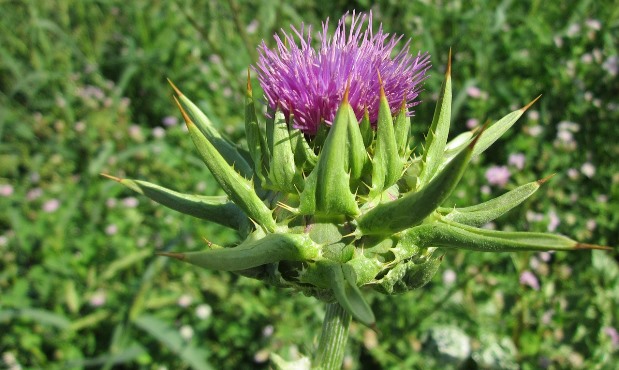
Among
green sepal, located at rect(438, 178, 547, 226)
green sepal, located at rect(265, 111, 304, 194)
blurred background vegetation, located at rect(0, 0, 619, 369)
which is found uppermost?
green sepal, located at rect(265, 111, 304, 194)

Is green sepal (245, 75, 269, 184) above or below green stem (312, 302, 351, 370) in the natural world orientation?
above

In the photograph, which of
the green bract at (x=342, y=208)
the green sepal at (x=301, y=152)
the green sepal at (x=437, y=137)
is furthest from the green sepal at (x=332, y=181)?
the green sepal at (x=437, y=137)

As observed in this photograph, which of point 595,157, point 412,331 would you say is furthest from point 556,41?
point 412,331

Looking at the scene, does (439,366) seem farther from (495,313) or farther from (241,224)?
(241,224)

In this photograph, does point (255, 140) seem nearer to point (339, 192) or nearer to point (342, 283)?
point (339, 192)

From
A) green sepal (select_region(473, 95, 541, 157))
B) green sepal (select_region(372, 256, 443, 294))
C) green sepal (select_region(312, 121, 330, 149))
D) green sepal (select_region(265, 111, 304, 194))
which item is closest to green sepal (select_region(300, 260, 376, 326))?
green sepal (select_region(372, 256, 443, 294))

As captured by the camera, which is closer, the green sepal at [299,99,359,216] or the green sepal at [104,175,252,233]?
the green sepal at [299,99,359,216]

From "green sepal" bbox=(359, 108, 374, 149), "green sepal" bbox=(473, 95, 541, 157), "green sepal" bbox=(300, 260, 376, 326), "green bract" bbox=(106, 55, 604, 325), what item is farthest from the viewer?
"green sepal" bbox=(473, 95, 541, 157)

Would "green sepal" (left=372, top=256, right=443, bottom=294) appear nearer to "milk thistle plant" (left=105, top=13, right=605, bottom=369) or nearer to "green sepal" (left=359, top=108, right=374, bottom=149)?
"milk thistle plant" (left=105, top=13, right=605, bottom=369)
